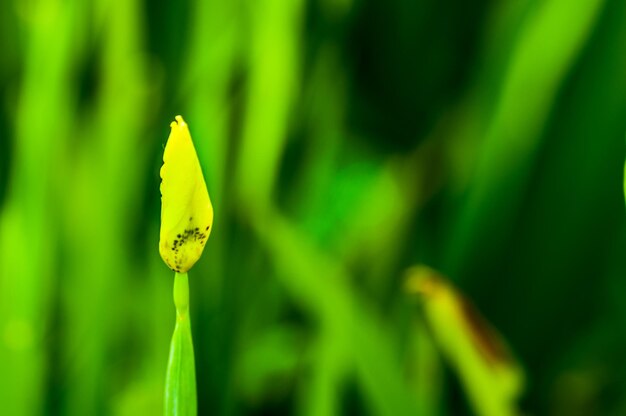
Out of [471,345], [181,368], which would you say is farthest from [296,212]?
[181,368]

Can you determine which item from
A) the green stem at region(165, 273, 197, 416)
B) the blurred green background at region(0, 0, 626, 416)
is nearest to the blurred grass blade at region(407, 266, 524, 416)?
the blurred green background at region(0, 0, 626, 416)

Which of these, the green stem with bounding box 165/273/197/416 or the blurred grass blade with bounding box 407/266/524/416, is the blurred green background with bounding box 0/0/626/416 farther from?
the green stem with bounding box 165/273/197/416

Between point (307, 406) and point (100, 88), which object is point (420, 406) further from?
point (100, 88)

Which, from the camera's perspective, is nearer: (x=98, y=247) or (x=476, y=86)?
(x=98, y=247)

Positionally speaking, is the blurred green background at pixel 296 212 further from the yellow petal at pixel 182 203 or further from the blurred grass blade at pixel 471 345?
the yellow petal at pixel 182 203

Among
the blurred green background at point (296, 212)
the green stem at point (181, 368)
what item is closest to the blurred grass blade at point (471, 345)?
the blurred green background at point (296, 212)

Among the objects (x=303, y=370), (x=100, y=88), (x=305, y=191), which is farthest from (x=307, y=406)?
(x=100, y=88)

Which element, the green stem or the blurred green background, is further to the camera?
the blurred green background
